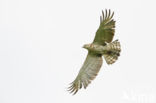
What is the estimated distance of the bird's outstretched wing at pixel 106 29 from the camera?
4462 cm

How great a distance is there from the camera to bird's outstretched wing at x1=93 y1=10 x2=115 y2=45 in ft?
146

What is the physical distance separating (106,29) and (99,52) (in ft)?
4.63

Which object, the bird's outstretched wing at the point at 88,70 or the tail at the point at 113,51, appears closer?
the tail at the point at 113,51

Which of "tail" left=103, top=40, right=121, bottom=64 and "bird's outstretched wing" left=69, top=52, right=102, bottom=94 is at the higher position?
"tail" left=103, top=40, right=121, bottom=64

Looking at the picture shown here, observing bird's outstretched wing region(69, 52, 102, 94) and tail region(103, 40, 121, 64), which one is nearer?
tail region(103, 40, 121, 64)

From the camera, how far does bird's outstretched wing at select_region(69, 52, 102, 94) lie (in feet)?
149

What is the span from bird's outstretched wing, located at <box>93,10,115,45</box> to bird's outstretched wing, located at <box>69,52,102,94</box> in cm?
123

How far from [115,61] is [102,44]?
111 centimetres

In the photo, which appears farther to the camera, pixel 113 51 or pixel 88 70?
pixel 88 70

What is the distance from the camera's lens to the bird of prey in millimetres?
44625

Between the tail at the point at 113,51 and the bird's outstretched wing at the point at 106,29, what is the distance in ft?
1.22

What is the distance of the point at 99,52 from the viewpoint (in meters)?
45.4

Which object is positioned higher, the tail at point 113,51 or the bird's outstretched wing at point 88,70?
the tail at point 113,51

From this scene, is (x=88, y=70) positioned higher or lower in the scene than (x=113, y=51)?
lower
